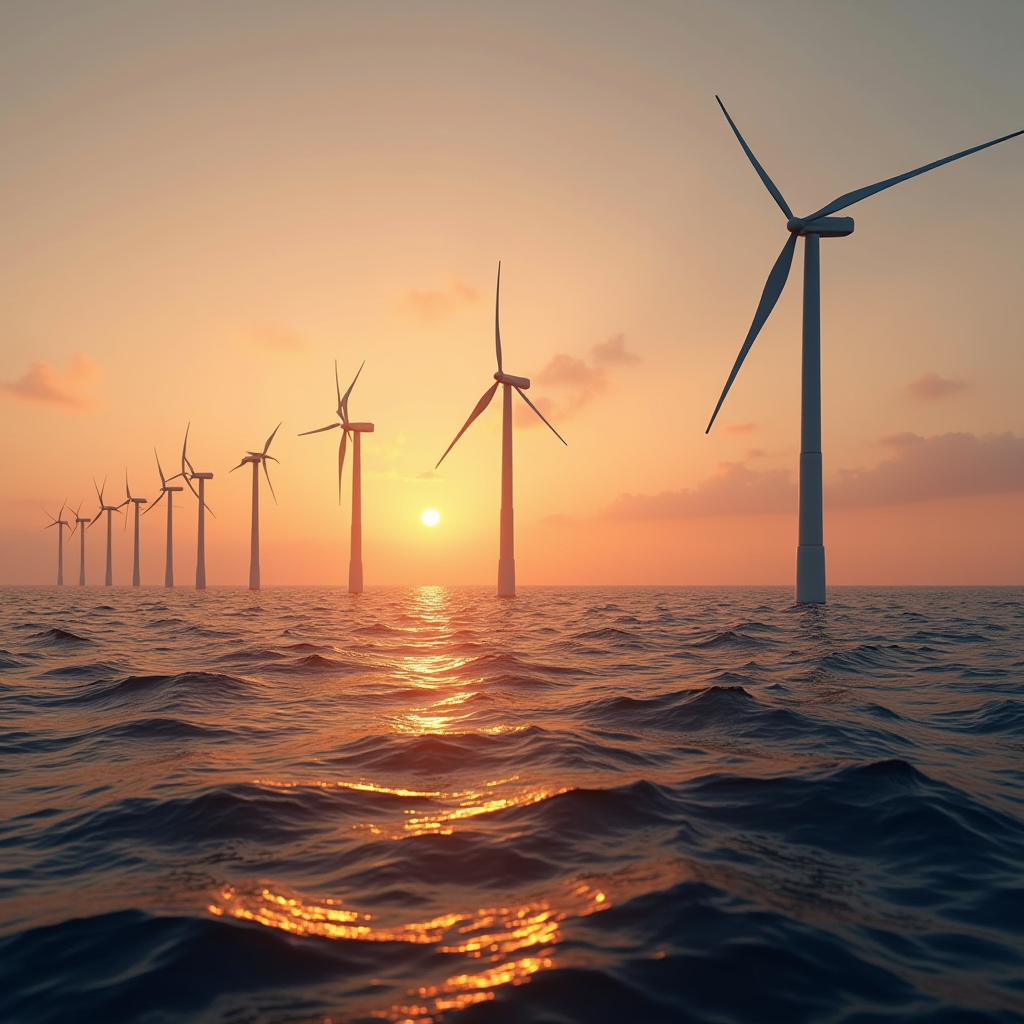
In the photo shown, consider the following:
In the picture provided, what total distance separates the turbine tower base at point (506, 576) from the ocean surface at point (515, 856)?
68.8 metres

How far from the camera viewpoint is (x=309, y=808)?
29.9 feet

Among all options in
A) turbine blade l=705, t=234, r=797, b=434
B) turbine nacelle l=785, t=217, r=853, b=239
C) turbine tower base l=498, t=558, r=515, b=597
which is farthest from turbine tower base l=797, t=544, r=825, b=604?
turbine tower base l=498, t=558, r=515, b=597

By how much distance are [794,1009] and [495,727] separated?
8.99 meters

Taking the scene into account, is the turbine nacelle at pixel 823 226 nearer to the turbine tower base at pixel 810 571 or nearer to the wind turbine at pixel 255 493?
the turbine tower base at pixel 810 571

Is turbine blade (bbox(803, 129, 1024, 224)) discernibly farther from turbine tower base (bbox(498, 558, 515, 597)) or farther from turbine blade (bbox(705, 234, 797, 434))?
turbine tower base (bbox(498, 558, 515, 597))

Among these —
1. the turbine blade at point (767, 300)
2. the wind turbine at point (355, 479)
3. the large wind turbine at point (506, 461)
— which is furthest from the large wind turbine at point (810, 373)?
the wind turbine at point (355, 479)

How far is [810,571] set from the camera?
56.6 metres

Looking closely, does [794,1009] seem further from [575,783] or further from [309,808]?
[309,808]

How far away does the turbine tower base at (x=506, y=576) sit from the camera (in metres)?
86.6

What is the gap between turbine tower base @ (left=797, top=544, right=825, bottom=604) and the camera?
5647 cm

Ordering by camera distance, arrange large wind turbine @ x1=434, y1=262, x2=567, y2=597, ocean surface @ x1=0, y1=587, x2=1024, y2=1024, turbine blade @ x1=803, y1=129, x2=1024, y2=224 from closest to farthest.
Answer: ocean surface @ x1=0, y1=587, x2=1024, y2=1024 < turbine blade @ x1=803, y1=129, x2=1024, y2=224 < large wind turbine @ x1=434, y1=262, x2=567, y2=597

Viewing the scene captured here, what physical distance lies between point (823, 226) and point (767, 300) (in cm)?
1316

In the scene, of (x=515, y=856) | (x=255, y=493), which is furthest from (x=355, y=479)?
(x=515, y=856)

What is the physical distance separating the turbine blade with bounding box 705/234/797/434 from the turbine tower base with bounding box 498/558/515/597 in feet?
141
